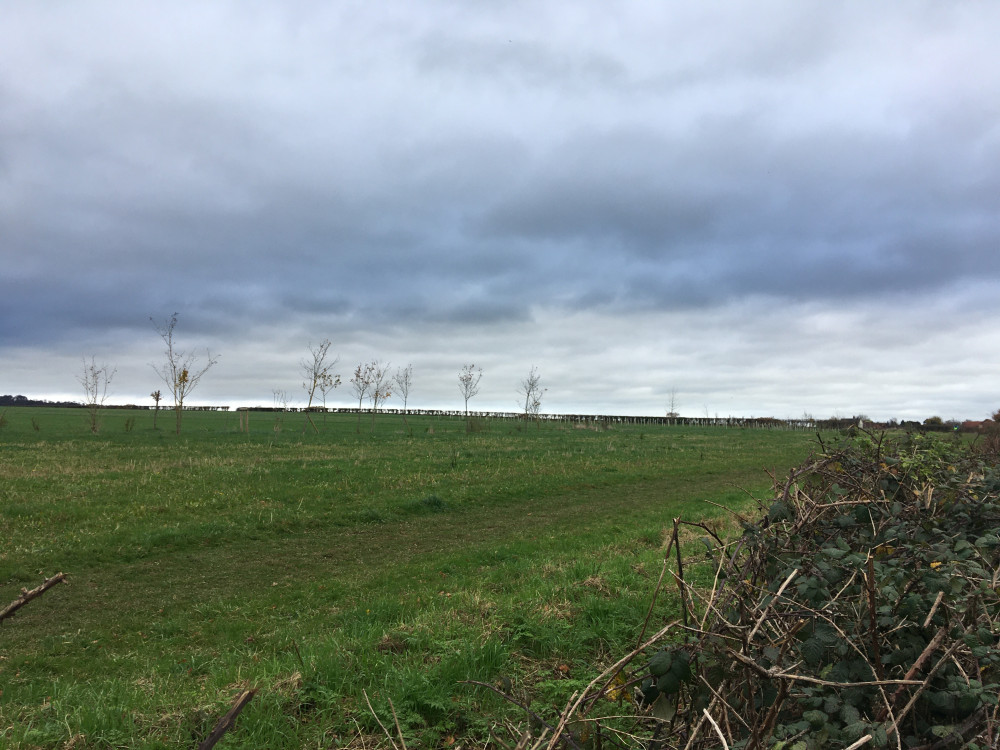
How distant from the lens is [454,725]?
3.81 meters

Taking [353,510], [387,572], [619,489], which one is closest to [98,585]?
[387,572]

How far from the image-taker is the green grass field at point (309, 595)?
12.9 feet

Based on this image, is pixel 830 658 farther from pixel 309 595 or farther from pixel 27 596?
pixel 309 595

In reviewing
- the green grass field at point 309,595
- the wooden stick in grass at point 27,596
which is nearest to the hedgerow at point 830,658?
the green grass field at point 309,595

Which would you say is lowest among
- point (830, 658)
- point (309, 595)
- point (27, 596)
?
point (309, 595)

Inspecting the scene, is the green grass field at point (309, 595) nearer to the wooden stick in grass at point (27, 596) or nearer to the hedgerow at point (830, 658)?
the hedgerow at point (830, 658)

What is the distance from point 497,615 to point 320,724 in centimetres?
232

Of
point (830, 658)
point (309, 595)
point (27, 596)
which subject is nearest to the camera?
point (27, 596)

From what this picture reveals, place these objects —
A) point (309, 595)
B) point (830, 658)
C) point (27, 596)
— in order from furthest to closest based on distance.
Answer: point (309, 595) → point (830, 658) → point (27, 596)

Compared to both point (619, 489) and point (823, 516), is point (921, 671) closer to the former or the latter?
point (823, 516)

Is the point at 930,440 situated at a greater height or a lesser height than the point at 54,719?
greater

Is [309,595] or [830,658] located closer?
[830,658]

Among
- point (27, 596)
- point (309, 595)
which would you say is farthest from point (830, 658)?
point (309, 595)

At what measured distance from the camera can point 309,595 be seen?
773 cm
